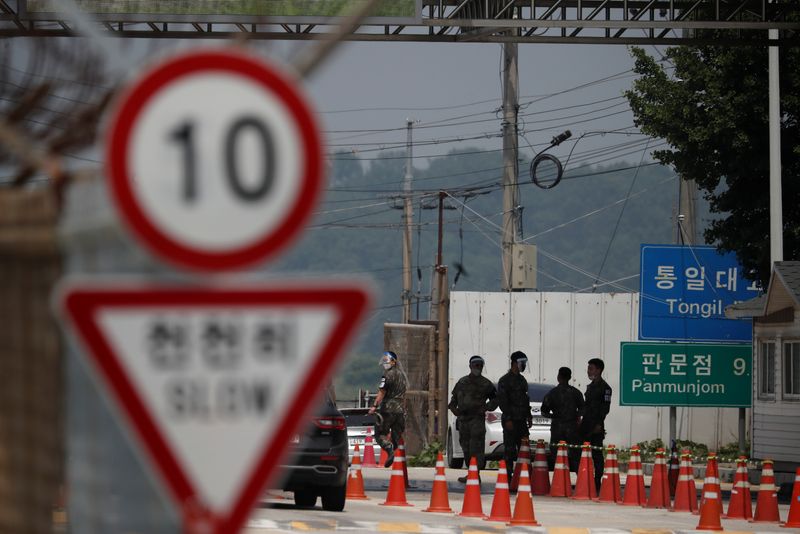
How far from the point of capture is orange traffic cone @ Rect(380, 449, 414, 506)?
65.0 feet

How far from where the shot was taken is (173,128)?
4254mm

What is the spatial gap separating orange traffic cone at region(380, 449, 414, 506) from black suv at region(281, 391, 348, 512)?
4.91ft

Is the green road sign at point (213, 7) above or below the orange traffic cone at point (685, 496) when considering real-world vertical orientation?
above

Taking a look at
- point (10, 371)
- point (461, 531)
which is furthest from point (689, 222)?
point (10, 371)

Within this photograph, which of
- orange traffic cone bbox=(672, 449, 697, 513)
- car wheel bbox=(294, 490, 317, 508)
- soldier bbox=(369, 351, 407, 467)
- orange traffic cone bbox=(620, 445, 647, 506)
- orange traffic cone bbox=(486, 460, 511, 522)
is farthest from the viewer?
soldier bbox=(369, 351, 407, 467)

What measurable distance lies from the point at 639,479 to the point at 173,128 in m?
18.0

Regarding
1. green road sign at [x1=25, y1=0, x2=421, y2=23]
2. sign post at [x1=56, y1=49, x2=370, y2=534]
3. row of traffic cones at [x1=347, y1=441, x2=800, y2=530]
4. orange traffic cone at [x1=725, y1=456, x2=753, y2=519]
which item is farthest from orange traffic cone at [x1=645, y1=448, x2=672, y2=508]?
sign post at [x1=56, y1=49, x2=370, y2=534]

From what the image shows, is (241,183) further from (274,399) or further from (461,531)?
(461,531)

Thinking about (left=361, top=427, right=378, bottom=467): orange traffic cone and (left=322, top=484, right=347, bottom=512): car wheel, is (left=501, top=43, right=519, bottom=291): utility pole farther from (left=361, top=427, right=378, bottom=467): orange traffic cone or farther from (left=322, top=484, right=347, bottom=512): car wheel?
(left=322, top=484, right=347, bottom=512): car wheel

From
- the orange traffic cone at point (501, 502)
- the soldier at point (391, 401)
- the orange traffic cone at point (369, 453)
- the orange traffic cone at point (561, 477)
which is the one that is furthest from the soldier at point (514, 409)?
the orange traffic cone at point (369, 453)

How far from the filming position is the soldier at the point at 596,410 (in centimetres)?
2338

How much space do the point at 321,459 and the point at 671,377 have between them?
34.9 feet

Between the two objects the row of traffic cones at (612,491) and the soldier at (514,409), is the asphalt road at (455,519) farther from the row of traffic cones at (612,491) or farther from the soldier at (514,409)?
the soldier at (514,409)

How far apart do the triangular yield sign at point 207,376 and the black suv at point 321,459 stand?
13666mm
